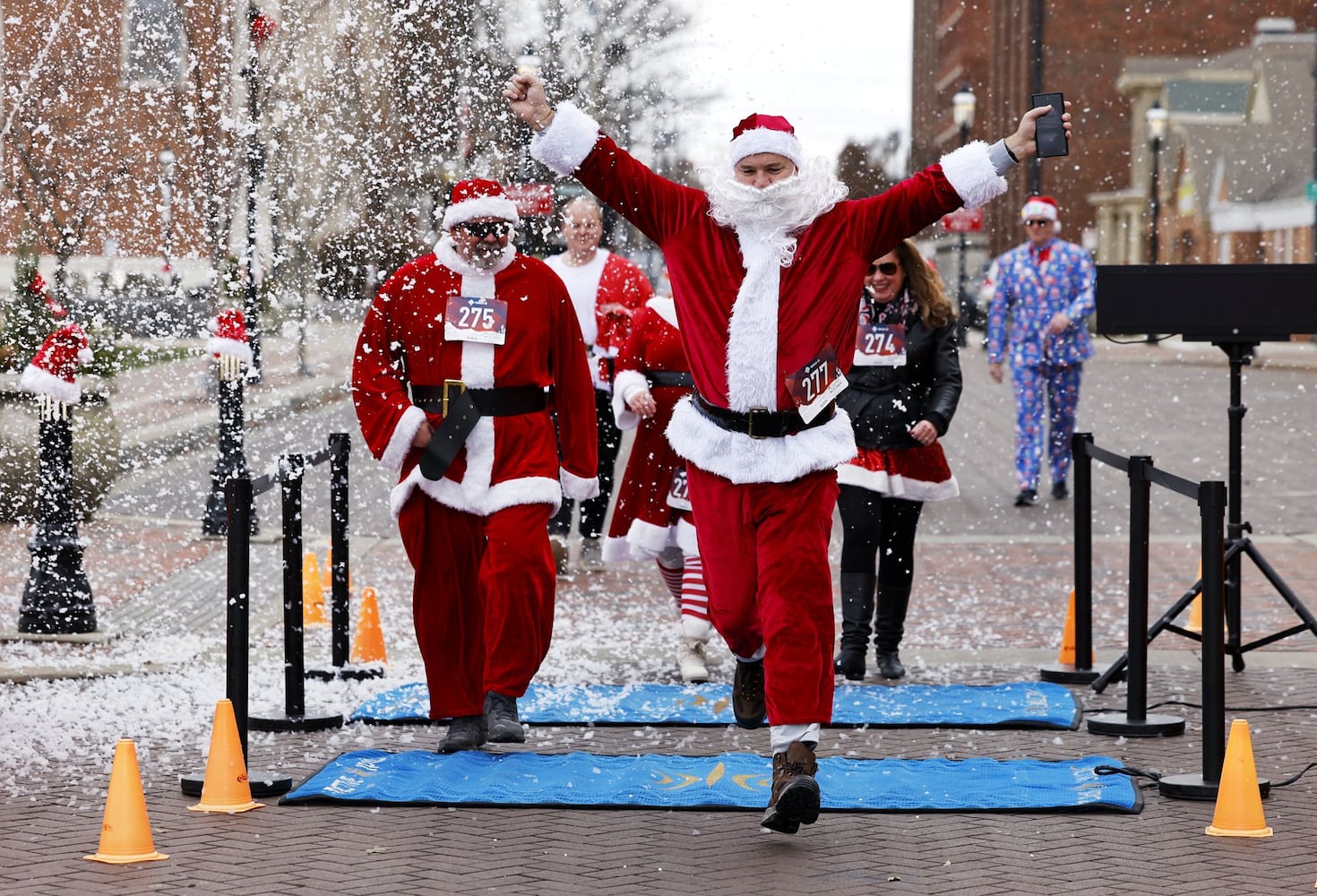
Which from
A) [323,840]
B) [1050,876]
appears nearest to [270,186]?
[323,840]

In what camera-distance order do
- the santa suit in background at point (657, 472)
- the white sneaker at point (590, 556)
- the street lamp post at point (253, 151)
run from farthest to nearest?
the street lamp post at point (253, 151) → the white sneaker at point (590, 556) → the santa suit in background at point (657, 472)

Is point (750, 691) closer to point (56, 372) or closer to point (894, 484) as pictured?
point (894, 484)

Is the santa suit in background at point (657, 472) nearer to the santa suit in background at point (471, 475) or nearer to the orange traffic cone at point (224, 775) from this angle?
the santa suit in background at point (471, 475)

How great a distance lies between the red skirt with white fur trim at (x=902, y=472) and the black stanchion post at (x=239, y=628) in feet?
9.47

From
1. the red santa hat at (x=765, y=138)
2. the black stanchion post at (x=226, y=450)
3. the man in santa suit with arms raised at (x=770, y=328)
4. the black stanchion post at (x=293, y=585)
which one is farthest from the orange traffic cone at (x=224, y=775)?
the black stanchion post at (x=226, y=450)

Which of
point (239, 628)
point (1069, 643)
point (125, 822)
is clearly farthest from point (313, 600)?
point (125, 822)

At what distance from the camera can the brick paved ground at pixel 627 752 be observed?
5039 millimetres

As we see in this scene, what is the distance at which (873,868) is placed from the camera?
16.8ft

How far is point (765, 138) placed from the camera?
5.94 m

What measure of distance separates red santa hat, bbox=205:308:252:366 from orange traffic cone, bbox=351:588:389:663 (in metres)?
3.05

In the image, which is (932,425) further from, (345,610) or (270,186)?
(270,186)

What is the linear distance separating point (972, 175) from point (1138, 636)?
2.05 metres

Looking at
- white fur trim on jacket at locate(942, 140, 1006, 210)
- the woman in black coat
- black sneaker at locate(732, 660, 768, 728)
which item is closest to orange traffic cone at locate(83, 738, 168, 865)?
black sneaker at locate(732, 660, 768, 728)

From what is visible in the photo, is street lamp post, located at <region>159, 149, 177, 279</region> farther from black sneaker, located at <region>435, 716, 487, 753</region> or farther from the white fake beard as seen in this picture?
the white fake beard
